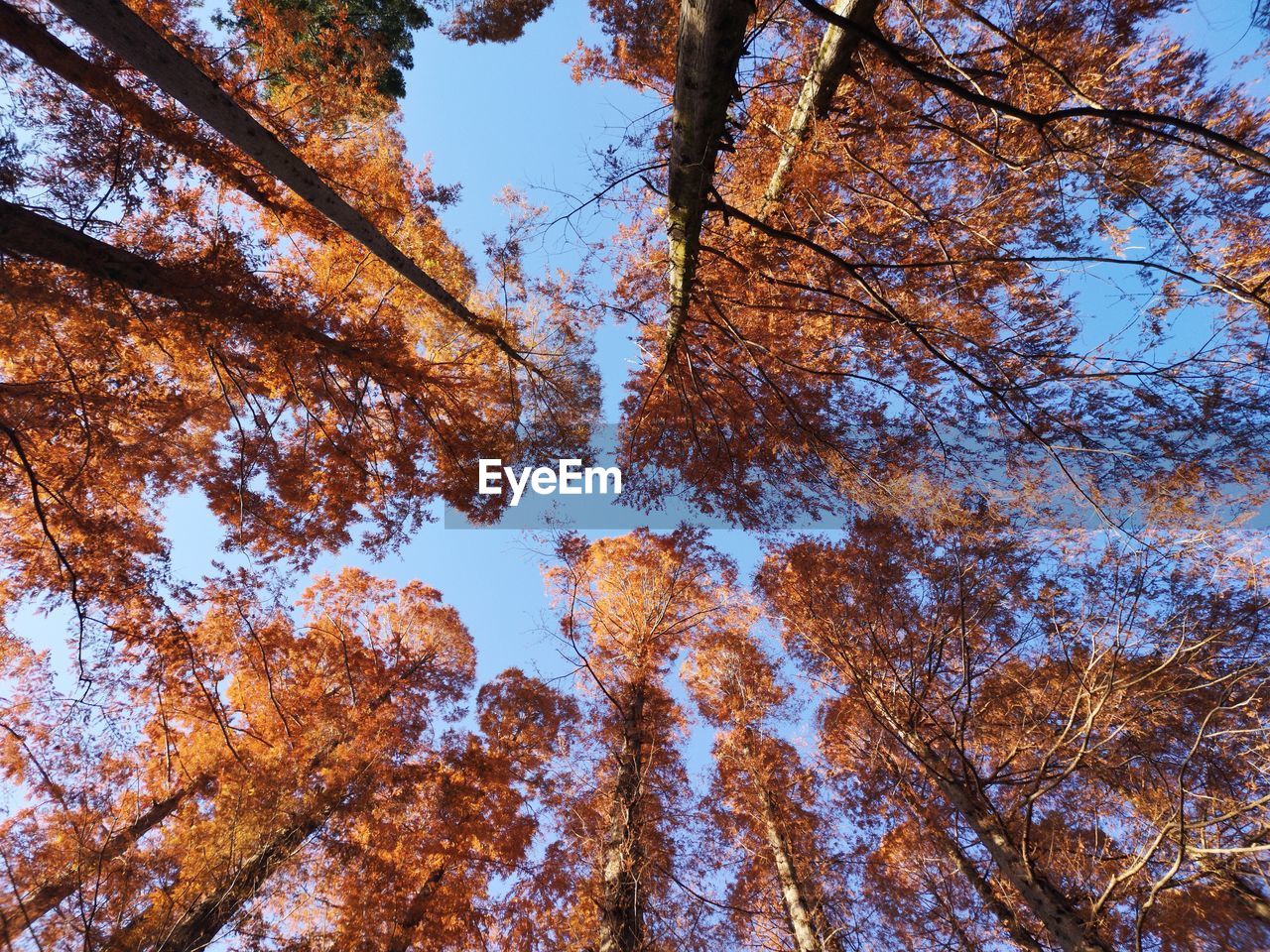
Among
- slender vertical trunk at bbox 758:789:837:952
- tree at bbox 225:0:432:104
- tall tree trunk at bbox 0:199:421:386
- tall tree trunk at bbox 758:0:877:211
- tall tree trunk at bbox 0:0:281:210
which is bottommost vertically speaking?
slender vertical trunk at bbox 758:789:837:952

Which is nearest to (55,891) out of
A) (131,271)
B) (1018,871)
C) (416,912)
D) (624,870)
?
(416,912)

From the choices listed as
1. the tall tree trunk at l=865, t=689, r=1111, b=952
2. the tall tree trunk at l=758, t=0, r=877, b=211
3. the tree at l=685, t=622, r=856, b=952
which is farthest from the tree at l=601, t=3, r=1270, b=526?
the tree at l=685, t=622, r=856, b=952

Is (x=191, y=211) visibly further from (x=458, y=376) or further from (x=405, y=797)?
(x=405, y=797)

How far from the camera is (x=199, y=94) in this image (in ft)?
10.0

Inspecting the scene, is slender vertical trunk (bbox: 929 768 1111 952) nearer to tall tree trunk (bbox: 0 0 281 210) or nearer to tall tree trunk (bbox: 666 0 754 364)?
tall tree trunk (bbox: 666 0 754 364)

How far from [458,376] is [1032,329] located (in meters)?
6.90

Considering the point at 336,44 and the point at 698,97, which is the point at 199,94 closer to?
the point at 698,97

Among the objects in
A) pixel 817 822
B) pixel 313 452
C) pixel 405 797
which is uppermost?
pixel 313 452

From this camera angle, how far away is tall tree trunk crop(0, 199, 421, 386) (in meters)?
3.84

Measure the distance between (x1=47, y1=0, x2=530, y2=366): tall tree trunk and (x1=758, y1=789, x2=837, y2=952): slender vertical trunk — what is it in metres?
8.25

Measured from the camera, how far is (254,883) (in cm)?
493

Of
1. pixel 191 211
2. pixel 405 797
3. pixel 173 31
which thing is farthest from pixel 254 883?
pixel 173 31

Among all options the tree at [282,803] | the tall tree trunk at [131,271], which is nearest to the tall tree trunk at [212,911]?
the tree at [282,803]

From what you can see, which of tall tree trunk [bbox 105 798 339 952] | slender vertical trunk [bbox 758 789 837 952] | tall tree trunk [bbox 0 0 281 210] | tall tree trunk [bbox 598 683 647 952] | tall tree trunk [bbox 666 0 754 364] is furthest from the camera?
slender vertical trunk [bbox 758 789 837 952]
